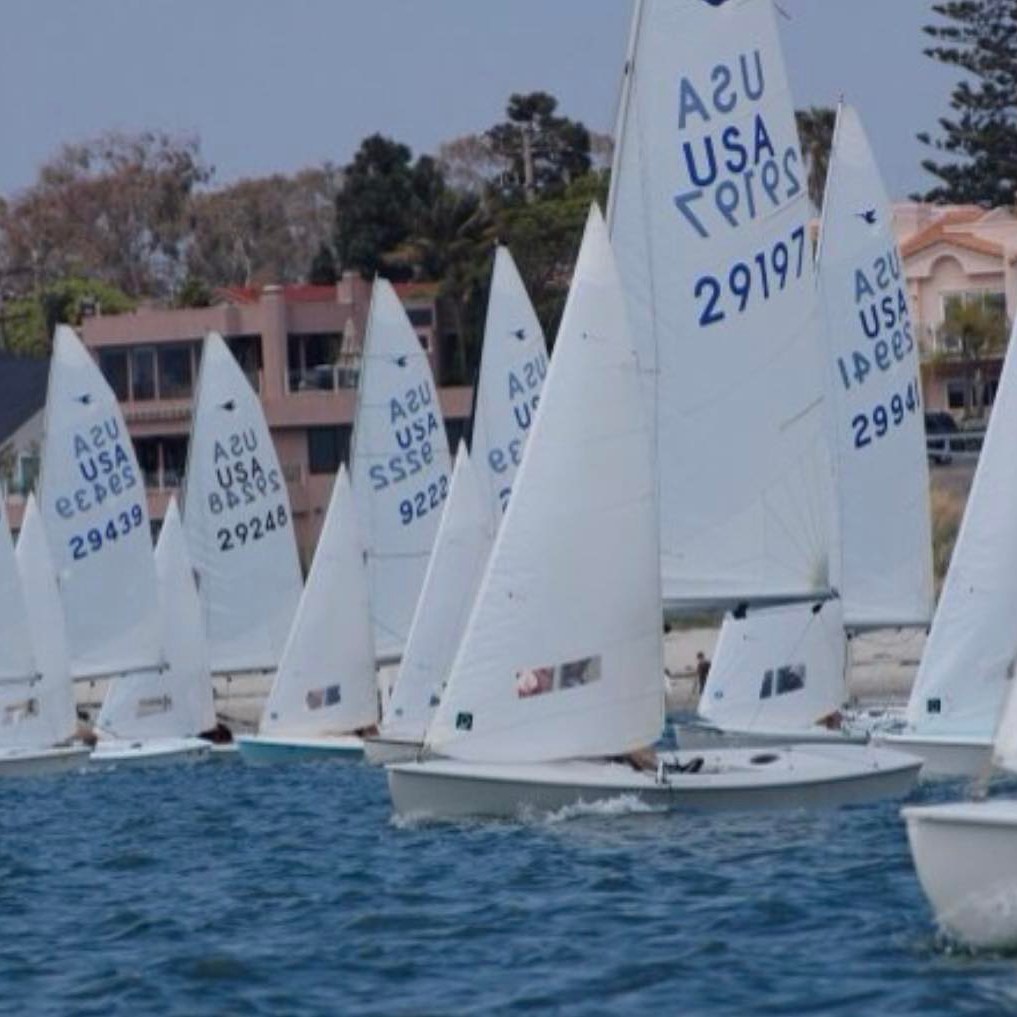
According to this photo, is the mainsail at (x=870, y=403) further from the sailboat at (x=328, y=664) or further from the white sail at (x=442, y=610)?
the sailboat at (x=328, y=664)

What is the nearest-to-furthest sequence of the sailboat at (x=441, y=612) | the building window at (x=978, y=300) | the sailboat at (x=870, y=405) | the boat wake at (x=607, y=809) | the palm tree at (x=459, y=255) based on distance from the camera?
the boat wake at (x=607, y=809), the sailboat at (x=870, y=405), the sailboat at (x=441, y=612), the palm tree at (x=459, y=255), the building window at (x=978, y=300)

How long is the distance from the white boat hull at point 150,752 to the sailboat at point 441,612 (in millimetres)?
3555

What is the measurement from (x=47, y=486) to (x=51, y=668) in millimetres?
2564

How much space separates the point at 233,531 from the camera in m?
39.5

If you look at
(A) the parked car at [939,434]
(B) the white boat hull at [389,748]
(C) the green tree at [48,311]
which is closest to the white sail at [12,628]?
(B) the white boat hull at [389,748]

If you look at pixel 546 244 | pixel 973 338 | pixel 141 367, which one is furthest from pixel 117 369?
pixel 973 338

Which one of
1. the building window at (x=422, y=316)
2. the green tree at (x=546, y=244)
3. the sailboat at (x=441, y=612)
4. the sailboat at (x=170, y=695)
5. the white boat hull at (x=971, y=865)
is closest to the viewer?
the white boat hull at (x=971, y=865)

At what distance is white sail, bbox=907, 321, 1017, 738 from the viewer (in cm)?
2092

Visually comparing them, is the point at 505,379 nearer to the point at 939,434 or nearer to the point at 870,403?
the point at 870,403

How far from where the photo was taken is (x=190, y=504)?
3950 cm

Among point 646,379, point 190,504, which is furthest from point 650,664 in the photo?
point 190,504

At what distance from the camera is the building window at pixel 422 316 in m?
65.9

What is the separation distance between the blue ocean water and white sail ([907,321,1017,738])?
0.57 meters

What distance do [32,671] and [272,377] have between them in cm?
2600
